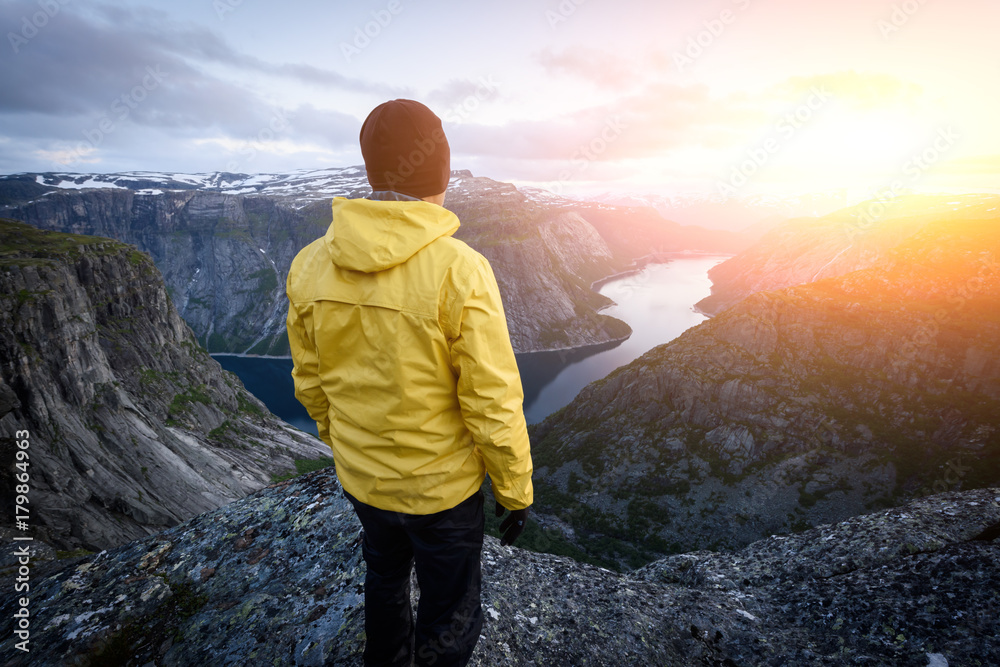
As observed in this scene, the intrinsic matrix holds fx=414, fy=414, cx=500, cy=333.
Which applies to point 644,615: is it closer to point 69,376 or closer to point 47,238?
point 69,376

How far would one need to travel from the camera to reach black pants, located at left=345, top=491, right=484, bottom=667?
301 centimetres

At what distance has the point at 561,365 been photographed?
400ft

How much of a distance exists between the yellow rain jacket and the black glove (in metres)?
0.42

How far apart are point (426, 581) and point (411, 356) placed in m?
1.82

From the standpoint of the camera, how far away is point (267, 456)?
174ft

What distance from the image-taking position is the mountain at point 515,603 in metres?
4.44

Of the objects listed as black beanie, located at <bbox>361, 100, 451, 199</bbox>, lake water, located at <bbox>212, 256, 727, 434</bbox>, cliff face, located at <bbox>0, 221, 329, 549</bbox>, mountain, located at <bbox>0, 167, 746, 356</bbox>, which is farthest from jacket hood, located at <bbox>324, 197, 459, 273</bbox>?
mountain, located at <bbox>0, 167, 746, 356</bbox>

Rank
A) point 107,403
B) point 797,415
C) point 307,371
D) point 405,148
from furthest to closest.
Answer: point 797,415 → point 107,403 → point 307,371 → point 405,148

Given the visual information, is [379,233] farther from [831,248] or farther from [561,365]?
[831,248]

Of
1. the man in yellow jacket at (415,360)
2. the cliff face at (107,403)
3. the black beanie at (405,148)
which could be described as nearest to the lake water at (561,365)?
the cliff face at (107,403)

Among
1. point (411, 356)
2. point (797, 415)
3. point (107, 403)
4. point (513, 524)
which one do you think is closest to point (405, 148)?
point (411, 356)

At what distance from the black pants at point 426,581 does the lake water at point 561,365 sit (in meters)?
88.2

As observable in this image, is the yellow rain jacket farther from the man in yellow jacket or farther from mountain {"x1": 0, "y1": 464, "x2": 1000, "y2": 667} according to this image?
mountain {"x1": 0, "y1": 464, "x2": 1000, "y2": 667}

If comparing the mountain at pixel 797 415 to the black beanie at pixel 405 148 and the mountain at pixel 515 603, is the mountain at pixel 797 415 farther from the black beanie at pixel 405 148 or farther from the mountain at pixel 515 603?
the black beanie at pixel 405 148
